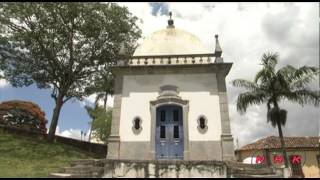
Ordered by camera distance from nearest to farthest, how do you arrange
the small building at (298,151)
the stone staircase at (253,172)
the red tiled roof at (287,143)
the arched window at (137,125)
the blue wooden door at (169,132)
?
1. the stone staircase at (253,172)
2. the blue wooden door at (169,132)
3. the arched window at (137,125)
4. the small building at (298,151)
5. the red tiled roof at (287,143)

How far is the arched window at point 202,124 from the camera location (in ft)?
46.2

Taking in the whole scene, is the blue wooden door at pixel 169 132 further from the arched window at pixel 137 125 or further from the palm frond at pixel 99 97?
the palm frond at pixel 99 97

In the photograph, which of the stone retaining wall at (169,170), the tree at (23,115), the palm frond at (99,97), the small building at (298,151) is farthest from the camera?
the palm frond at (99,97)

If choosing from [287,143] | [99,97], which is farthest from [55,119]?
[287,143]

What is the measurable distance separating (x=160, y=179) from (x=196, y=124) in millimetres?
5737

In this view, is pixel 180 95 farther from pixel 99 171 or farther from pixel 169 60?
pixel 99 171

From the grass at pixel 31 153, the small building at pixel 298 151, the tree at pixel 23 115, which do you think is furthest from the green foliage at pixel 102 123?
the small building at pixel 298 151

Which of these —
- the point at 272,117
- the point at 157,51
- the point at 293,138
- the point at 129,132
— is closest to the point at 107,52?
the point at 157,51

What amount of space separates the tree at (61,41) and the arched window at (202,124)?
1068cm

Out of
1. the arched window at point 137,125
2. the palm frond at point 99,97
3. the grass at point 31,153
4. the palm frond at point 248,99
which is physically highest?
the palm frond at point 99,97

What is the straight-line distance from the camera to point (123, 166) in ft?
32.3

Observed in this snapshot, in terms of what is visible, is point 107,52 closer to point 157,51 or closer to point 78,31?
point 78,31

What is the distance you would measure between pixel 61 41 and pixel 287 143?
84.1 ft

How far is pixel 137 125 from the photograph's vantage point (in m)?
14.4
